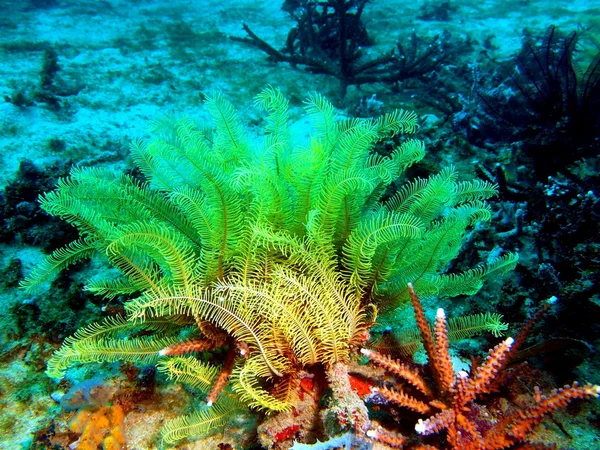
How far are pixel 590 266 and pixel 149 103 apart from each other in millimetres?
7748

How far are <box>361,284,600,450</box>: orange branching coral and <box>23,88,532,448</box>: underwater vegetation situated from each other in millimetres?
266

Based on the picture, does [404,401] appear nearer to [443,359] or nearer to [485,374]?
[443,359]

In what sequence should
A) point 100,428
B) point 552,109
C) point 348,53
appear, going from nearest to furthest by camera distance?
point 100,428 → point 552,109 → point 348,53

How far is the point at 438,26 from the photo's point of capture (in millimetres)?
11891

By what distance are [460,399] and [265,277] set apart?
4.58 ft

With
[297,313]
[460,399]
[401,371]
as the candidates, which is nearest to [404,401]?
[401,371]

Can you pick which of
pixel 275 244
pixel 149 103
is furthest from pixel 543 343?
pixel 149 103

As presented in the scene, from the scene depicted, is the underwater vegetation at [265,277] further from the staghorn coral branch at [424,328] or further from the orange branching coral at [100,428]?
the orange branching coral at [100,428]

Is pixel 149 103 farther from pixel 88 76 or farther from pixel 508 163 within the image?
pixel 508 163

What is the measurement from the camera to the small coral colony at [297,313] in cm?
213

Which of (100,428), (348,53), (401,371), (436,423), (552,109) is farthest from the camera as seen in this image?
(348,53)

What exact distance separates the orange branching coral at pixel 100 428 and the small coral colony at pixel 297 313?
0.01 m

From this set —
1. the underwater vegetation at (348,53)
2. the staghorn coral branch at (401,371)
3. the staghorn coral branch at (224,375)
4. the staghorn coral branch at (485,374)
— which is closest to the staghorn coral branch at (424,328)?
the staghorn coral branch at (401,371)

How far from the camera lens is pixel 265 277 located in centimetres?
242
